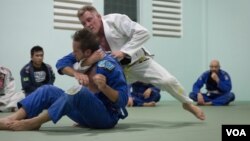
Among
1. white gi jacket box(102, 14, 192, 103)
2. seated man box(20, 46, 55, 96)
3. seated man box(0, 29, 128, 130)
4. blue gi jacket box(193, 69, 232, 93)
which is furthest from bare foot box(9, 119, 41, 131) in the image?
blue gi jacket box(193, 69, 232, 93)

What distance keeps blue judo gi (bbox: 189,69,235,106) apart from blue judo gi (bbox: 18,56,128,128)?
176 inches

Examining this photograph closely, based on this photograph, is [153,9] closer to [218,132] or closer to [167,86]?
[167,86]

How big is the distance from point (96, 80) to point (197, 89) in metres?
5.05

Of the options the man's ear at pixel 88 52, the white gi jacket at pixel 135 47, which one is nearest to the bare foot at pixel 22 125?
the man's ear at pixel 88 52

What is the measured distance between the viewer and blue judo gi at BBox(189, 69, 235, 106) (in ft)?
23.5

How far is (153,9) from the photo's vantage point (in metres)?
8.34

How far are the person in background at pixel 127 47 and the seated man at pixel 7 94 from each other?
102 inches

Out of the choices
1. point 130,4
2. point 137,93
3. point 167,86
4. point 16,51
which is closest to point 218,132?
point 167,86

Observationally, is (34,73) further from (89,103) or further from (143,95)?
(89,103)

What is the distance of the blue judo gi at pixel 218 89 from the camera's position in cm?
715

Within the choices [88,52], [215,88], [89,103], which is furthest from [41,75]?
[89,103]

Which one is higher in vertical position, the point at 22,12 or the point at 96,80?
the point at 22,12

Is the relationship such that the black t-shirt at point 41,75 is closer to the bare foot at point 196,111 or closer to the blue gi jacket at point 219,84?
the blue gi jacket at point 219,84

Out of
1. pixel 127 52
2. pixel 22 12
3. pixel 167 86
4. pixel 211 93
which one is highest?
pixel 22 12
